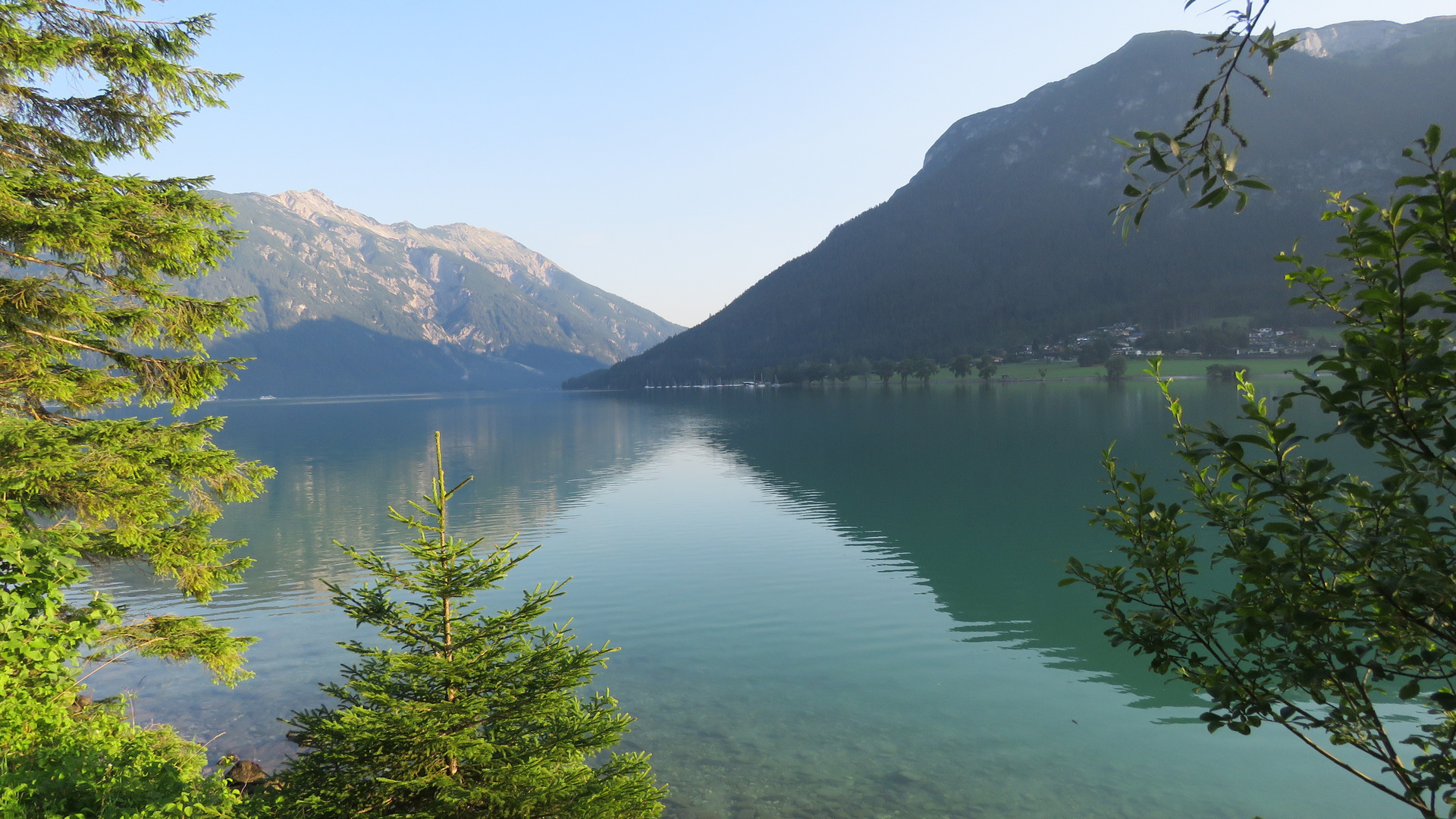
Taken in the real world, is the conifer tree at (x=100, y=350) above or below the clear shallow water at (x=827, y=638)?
above

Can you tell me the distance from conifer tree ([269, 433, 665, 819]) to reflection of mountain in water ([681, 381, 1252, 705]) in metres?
5.35

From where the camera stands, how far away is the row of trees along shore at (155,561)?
24.3 ft

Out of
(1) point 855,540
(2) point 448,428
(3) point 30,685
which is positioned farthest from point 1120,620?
(2) point 448,428

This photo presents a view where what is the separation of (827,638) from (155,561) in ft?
51.9

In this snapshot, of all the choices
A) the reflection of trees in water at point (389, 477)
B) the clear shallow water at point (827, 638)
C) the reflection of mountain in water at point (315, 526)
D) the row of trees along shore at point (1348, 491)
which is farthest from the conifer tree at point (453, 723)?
the reflection of trees in water at point (389, 477)

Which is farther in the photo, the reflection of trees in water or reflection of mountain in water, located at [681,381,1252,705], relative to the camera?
the reflection of trees in water

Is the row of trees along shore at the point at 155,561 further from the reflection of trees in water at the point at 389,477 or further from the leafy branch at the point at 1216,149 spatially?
the leafy branch at the point at 1216,149

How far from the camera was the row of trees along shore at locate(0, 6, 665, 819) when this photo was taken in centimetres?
742

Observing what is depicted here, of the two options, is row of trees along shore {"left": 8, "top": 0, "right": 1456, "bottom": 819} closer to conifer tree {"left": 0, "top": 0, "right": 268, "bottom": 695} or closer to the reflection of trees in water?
conifer tree {"left": 0, "top": 0, "right": 268, "bottom": 695}

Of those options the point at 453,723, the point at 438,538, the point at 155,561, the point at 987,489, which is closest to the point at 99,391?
the point at 155,561

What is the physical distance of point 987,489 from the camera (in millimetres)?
45250

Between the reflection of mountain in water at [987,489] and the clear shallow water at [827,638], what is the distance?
19cm

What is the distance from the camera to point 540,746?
7.95 metres

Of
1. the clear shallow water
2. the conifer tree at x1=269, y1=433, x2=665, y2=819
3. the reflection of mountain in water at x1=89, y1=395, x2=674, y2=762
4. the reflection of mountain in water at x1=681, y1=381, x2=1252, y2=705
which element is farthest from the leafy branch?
the reflection of mountain in water at x1=89, y1=395, x2=674, y2=762
